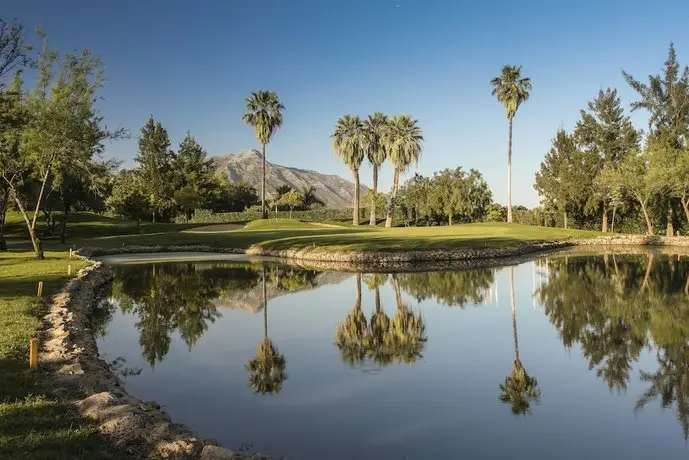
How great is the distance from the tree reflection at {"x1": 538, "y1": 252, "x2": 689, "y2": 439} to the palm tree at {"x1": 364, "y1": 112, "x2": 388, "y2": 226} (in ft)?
162

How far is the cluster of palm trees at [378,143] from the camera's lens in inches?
2980

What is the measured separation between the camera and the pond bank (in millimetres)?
6598

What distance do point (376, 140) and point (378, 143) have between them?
21.3 inches

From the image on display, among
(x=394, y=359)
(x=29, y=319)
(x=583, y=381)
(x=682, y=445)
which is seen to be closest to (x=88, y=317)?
(x=29, y=319)

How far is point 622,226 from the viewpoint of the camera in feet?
222

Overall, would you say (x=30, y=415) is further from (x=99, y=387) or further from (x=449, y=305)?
(x=449, y=305)

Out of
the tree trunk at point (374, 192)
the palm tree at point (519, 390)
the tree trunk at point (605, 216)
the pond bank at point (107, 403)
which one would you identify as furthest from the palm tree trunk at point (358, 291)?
the tree trunk at point (374, 192)

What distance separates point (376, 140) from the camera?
79.1 metres

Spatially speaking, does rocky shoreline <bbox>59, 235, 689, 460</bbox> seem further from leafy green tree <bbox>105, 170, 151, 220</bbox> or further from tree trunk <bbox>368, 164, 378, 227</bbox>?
leafy green tree <bbox>105, 170, 151, 220</bbox>

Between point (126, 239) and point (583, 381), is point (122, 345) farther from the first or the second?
point (126, 239)

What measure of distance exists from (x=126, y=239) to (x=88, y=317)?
3620 centimetres

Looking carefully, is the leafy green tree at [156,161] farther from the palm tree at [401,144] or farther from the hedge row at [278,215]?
the palm tree at [401,144]

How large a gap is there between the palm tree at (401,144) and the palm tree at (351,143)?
3812mm

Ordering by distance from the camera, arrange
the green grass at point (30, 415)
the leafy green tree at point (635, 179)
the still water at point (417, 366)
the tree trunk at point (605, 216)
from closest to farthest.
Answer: the green grass at point (30, 415)
the still water at point (417, 366)
the leafy green tree at point (635, 179)
the tree trunk at point (605, 216)
